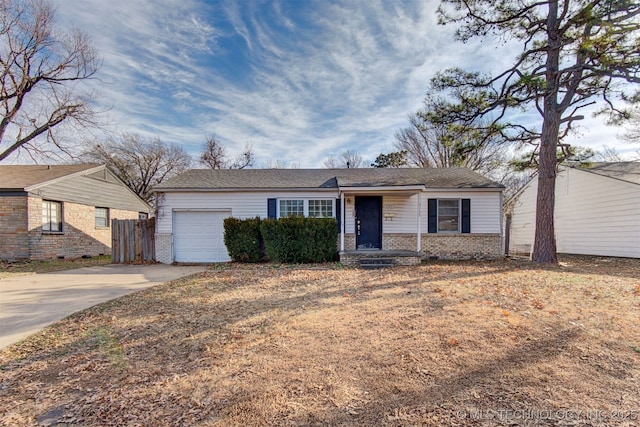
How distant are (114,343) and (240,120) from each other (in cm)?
1733

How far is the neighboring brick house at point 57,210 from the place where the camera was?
39.3ft

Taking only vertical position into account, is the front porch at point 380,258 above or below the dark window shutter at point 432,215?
below

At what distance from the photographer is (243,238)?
10.8 meters

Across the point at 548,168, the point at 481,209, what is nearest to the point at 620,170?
the point at 548,168

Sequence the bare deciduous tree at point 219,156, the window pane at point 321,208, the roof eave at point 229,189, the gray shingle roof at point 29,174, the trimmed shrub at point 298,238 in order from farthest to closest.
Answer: the bare deciduous tree at point 219,156 → the gray shingle roof at point 29,174 → the window pane at point 321,208 → the roof eave at point 229,189 → the trimmed shrub at point 298,238

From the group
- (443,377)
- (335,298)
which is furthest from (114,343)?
(443,377)

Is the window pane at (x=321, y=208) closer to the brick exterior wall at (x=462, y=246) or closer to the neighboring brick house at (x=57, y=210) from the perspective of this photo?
the brick exterior wall at (x=462, y=246)

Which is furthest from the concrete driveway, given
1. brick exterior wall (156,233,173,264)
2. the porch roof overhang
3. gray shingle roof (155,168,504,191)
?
the porch roof overhang

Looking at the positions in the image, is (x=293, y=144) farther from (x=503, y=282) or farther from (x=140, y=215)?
(x=503, y=282)

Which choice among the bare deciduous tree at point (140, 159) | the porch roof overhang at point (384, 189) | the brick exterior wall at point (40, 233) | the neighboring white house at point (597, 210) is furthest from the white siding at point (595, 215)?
the bare deciduous tree at point (140, 159)

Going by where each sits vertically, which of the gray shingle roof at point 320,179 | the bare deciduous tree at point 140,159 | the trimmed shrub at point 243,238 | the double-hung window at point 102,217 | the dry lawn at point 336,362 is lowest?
the dry lawn at point 336,362

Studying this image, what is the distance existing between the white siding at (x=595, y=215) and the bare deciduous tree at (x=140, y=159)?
29.8 m

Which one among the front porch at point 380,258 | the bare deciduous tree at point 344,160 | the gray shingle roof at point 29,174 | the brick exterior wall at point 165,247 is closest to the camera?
the front porch at point 380,258

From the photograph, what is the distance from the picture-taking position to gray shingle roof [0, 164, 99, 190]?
40.5 feet
